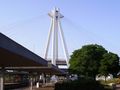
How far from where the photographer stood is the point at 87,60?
111 metres

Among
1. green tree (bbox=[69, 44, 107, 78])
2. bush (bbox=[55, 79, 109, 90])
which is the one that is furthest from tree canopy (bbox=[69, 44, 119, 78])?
bush (bbox=[55, 79, 109, 90])

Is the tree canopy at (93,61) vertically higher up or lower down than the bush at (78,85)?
higher up

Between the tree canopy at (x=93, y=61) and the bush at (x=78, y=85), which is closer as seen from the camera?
the bush at (x=78, y=85)

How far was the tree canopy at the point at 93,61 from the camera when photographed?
11031 centimetres

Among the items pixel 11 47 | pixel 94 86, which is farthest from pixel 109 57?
pixel 11 47

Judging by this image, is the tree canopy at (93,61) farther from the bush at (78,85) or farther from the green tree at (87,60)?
the bush at (78,85)

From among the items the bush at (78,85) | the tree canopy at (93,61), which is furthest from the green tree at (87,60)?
the bush at (78,85)

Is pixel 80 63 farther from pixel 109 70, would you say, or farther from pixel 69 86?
pixel 69 86

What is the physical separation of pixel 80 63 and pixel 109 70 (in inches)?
330

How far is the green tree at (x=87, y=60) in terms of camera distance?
362 feet

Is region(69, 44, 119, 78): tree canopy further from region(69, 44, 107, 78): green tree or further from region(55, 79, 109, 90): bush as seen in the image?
region(55, 79, 109, 90): bush

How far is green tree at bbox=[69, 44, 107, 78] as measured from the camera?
110 meters

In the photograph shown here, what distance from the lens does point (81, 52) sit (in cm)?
11456

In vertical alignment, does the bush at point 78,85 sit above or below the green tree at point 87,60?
below
